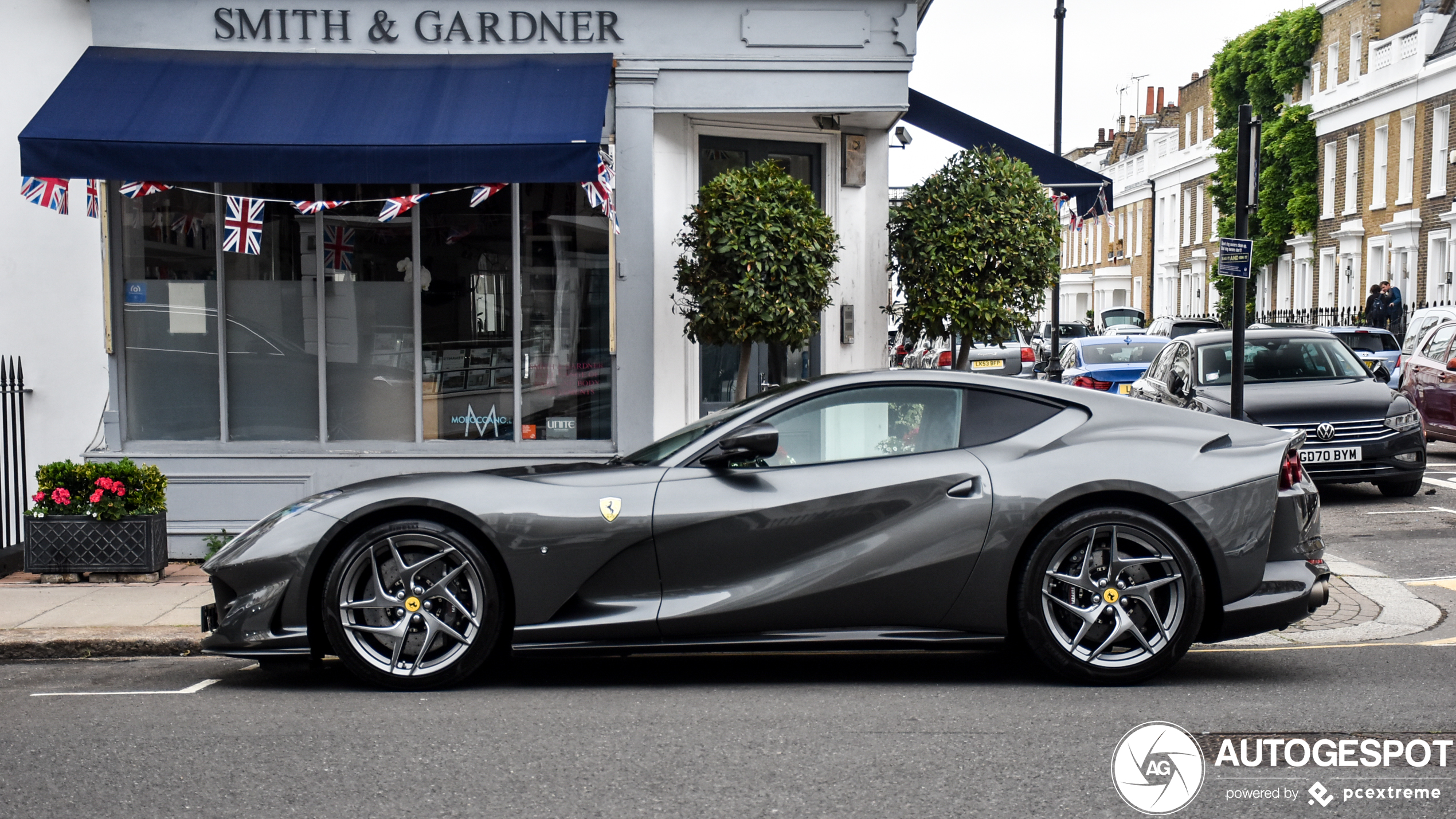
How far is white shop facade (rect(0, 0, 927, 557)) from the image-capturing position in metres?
9.90

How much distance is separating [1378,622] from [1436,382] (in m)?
10.1

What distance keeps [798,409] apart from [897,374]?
472mm

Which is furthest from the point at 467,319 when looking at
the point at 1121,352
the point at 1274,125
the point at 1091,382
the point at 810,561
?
the point at 1274,125

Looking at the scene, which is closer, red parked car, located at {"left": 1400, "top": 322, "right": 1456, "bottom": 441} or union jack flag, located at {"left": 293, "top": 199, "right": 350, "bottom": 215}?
union jack flag, located at {"left": 293, "top": 199, "right": 350, "bottom": 215}

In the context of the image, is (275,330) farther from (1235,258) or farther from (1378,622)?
(1378,622)

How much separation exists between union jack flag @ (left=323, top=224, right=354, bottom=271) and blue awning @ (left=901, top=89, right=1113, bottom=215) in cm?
489

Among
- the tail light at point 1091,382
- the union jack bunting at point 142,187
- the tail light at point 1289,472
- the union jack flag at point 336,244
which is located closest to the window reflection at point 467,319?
the union jack flag at point 336,244

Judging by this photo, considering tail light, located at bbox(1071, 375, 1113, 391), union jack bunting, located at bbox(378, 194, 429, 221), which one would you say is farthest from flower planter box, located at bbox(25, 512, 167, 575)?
tail light, located at bbox(1071, 375, 1113, 391)

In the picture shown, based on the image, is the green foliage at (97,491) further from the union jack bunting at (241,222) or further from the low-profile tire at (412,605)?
the low-profile tire at (412,605)

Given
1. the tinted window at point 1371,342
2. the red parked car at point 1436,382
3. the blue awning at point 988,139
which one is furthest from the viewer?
the tinted window at point 1371,342

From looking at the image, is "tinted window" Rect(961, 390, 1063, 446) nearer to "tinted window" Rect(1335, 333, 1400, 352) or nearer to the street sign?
the street sign

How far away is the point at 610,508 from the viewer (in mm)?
5484

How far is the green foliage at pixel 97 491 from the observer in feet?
28.7

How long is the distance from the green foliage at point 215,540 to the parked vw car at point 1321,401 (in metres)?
7.41
